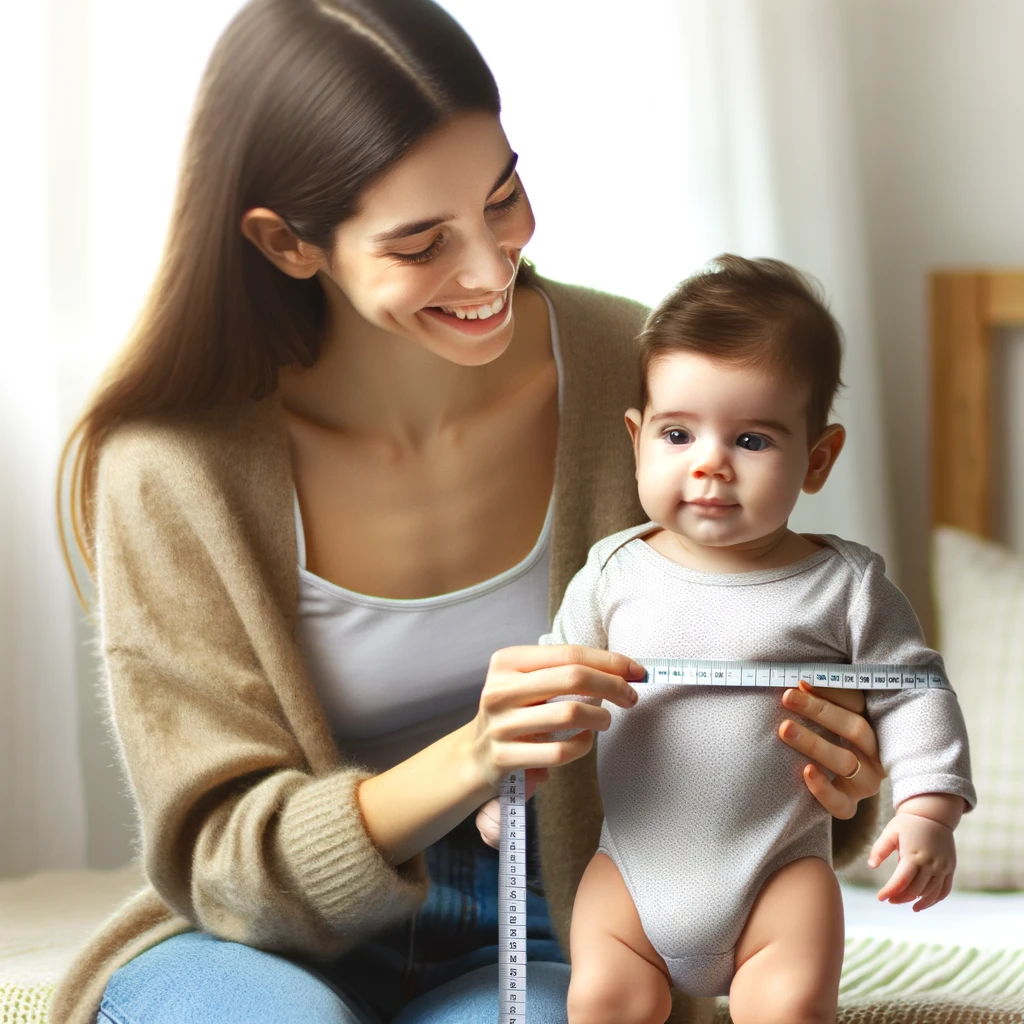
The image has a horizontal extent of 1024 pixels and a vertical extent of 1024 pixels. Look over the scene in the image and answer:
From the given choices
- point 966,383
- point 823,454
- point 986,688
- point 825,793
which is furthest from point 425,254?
point 966,383

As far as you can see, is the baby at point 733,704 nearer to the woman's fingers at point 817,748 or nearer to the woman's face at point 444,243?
the woman's fingers at point 817,748

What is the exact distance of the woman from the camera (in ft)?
4.22

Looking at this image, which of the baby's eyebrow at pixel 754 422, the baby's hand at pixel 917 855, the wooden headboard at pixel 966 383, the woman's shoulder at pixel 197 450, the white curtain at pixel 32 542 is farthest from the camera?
the wooden headboard at pixel 966 383

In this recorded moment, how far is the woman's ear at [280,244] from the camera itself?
4.50 feet

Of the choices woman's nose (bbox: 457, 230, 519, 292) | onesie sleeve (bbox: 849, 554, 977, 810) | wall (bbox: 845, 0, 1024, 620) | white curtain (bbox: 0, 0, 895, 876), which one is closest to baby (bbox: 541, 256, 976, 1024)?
onesie sleeve (bbox: 849, 554, 977, 810)

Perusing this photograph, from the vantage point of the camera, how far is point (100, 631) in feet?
4.87

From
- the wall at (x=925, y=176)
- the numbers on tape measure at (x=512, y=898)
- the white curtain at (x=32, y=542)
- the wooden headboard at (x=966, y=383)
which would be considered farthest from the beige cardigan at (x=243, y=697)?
the wall at (x=925, y=176)

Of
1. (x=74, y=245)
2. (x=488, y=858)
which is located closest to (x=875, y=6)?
(x=74, y=245)

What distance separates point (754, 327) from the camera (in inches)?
47.7

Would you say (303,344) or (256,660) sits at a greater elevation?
(303,344)

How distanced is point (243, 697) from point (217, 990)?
1.00 ft

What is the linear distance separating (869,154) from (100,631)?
197 centimetres

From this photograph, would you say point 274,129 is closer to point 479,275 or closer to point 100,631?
point 479,275

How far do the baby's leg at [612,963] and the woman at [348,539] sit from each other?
13 cm
